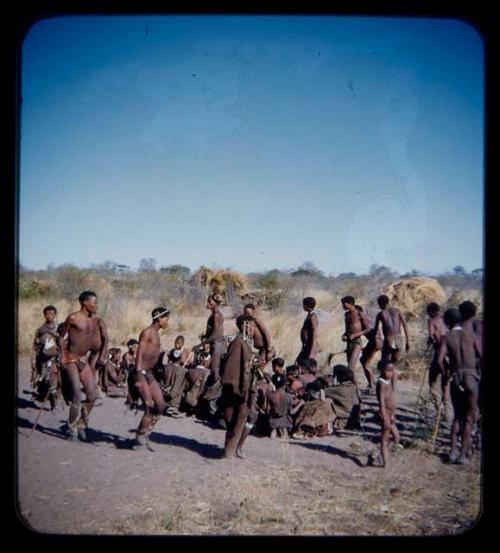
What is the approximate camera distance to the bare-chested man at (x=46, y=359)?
7668 millimetres

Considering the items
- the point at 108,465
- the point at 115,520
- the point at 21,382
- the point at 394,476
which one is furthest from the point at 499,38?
the point at 21,382

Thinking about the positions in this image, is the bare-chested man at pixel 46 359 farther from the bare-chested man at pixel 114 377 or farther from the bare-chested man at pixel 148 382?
the bare-chested man at pixel 148 382

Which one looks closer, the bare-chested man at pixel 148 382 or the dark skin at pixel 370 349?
the bare-chested man at pixel 148 382

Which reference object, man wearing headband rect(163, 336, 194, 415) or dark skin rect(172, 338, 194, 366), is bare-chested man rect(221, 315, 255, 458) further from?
dark skin rect(172, 338, 194, 366)

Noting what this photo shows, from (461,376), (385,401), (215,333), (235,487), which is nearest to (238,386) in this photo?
(235,487)

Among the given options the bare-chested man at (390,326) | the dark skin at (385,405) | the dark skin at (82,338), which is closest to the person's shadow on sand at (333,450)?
the dark skin at (385,405)

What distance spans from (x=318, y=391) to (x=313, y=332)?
1188 mm

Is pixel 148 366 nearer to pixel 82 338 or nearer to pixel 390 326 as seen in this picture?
pixel 82 338

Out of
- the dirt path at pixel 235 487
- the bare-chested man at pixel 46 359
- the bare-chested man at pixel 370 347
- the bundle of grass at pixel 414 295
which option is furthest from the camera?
the bundle of grass at pixel 414 295

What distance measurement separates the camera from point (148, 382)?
6273 millimetres

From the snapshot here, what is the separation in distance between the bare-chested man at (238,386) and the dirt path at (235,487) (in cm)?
28

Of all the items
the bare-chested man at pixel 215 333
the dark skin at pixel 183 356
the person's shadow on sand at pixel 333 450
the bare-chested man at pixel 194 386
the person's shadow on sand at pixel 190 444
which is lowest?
the person's shadow on sand at pixel 333 450

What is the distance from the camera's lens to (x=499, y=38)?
4.05m

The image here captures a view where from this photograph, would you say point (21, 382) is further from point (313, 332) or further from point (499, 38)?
point (499, 38)
